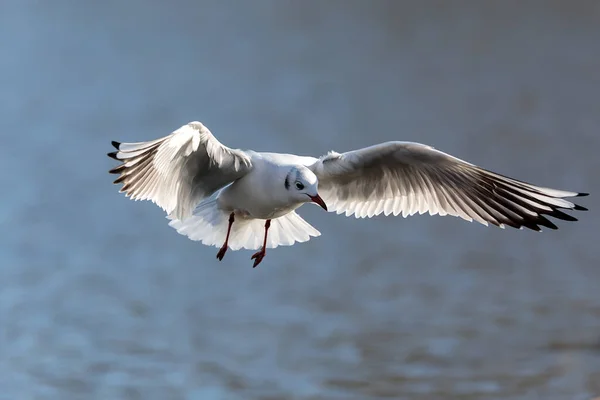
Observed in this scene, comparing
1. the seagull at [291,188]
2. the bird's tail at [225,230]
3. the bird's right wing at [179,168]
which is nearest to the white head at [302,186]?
the seagull at [291,188]

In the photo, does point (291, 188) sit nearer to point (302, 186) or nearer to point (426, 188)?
point (302, 186)

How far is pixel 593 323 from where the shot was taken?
39.4 ft

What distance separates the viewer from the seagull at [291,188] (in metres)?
5.73

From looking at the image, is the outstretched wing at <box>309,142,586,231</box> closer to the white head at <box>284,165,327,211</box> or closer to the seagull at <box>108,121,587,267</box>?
the seagull at <box>108,121,587,267</box>

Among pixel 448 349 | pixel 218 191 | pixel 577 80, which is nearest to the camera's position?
pixel 218 191

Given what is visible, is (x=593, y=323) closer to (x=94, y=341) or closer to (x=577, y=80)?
(x=94, y=341)

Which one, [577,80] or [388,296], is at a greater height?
[577,80]

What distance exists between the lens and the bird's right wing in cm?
552

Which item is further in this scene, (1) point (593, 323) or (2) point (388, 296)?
(2) point (388, 296)

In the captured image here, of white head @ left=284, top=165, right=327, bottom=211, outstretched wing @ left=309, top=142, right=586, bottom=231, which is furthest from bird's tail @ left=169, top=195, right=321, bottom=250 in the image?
white head @ left=284, top=165, right=327, bottom=211

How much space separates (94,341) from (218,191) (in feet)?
21.2

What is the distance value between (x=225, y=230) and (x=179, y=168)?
0.86 metres

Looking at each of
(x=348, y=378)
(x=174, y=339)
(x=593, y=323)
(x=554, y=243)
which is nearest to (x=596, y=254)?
(x=554, y=243)

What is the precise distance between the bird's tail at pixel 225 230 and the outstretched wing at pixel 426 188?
336mm
